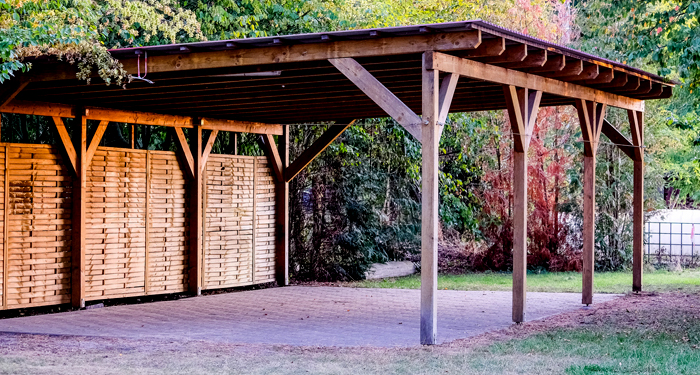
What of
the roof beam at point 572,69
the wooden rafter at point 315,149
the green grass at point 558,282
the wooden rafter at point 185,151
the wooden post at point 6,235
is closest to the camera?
the roof beam at point 572,69

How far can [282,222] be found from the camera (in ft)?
48.1

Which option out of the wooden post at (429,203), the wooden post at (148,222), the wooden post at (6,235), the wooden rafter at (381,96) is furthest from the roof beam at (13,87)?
the wooden post at (429,203)

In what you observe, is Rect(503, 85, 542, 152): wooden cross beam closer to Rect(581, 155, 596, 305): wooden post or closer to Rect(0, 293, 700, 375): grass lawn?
Rect(581, 155, 596, 305): wooden post

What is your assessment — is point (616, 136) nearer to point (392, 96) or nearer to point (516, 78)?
point (516, 78)

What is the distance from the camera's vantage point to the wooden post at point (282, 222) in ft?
48.1

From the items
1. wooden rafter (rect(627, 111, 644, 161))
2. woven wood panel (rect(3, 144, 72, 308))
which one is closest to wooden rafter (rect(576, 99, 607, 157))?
wooden rafter (rect(627, 111, 644, 161))

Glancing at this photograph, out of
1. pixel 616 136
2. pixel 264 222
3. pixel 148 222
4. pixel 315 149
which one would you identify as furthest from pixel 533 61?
pixel 264 222

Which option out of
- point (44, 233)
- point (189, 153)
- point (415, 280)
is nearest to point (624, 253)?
point (415, 280)

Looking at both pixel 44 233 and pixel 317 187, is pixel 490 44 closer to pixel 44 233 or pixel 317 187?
pixel 44 233

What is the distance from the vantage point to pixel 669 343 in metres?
7.93

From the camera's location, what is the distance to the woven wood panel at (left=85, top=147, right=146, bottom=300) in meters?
11.3

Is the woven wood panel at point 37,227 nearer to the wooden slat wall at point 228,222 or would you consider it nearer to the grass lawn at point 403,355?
the grass lawn at point 403,355

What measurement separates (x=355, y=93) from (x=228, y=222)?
4141mm

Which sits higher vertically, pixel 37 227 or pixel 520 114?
pixel 520 114
